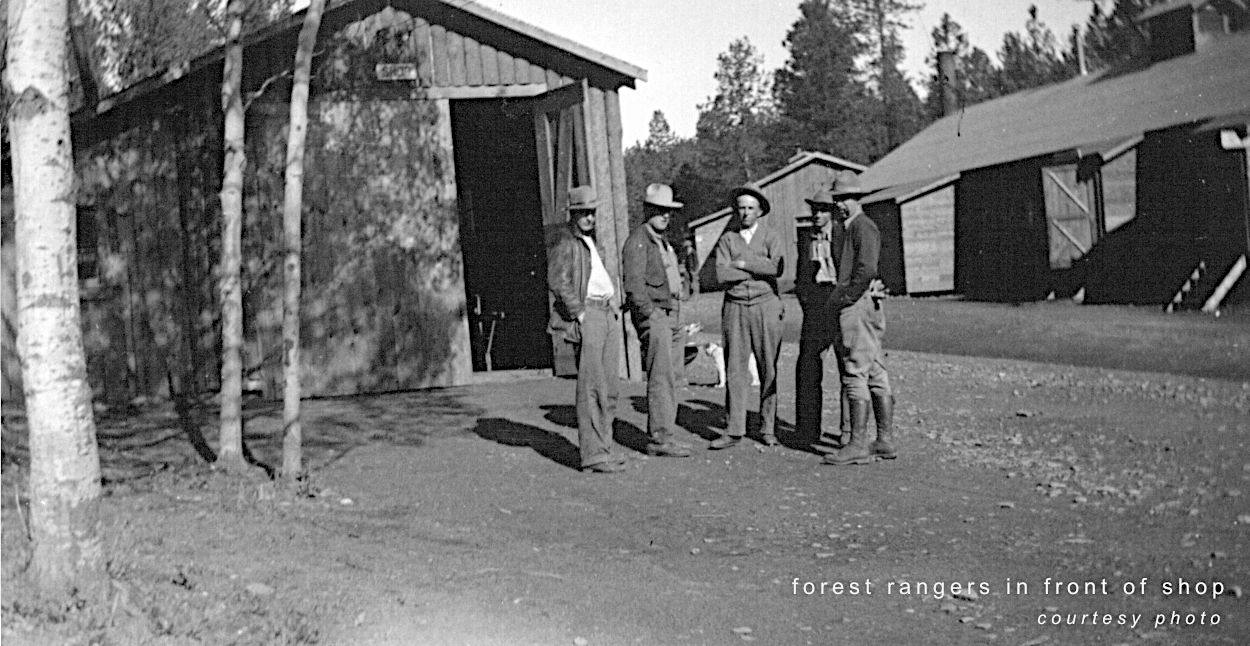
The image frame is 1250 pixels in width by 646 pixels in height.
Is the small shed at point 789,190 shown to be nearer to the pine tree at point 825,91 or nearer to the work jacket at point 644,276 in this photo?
the pine tree at point 825,91

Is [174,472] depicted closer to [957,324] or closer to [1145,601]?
[1145,601]

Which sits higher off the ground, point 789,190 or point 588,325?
point 789,190

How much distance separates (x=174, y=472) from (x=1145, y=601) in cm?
635

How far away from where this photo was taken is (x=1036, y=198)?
29.2m

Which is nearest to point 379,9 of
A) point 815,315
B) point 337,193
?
point 337,193

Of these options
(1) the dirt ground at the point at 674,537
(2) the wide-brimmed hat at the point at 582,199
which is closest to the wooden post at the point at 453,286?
(1) the dirt ground at the point at 674,537

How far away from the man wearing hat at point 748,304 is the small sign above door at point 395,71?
470 cm

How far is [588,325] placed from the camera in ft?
29.6

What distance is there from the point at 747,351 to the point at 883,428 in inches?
49.0

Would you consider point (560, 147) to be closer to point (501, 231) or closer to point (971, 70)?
point (501, 231)

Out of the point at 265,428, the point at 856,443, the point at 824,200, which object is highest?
the point at 824,200

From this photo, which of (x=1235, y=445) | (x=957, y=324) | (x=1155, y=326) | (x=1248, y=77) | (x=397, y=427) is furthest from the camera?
(x=1248, y=77)

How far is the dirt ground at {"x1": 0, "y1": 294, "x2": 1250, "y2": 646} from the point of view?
5434 mm

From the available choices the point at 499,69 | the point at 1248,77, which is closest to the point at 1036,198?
the point at 1248,77
